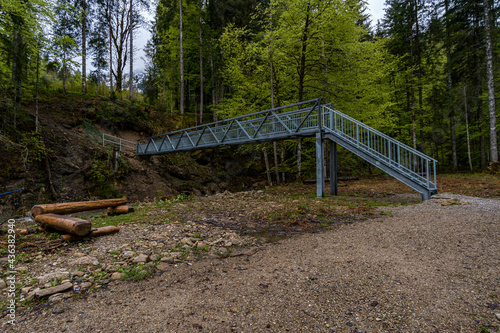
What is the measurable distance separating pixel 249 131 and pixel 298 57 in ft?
16.7

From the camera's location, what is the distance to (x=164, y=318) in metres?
2.19

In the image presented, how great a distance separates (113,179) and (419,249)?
47.9ft

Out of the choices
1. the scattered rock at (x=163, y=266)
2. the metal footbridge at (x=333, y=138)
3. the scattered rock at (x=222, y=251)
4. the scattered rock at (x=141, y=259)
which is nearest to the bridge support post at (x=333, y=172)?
the metal footbridge at (x=333, y=138)

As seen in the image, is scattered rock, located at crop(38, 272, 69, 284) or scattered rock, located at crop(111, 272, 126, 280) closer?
scattered rock, located at crop(38, 272, 69, 284)

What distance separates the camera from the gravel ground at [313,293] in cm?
204

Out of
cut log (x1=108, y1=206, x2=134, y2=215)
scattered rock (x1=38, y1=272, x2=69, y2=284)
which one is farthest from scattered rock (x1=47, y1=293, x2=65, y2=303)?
cut log (x1=108, y1=206, x2=134, y2=215)

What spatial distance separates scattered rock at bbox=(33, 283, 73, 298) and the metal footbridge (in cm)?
836

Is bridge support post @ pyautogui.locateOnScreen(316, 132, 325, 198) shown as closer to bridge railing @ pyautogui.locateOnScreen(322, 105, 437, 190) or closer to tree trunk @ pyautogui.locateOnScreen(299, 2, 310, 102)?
bridge railing @ pyautogui.locateOnScreen(322, 105, 437, 190)

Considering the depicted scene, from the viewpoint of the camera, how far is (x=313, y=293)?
2.51 meters

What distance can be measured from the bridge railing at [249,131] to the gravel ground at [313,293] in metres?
6.91

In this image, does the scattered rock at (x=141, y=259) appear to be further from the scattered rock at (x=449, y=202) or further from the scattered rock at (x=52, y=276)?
the scattered rock at (x=449, y=202)

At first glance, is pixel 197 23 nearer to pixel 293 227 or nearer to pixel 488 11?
pixel 488 11

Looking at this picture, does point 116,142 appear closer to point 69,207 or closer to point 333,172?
point 69,207

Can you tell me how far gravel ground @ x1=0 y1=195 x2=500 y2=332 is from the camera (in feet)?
6.71
